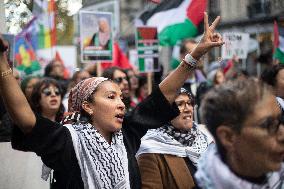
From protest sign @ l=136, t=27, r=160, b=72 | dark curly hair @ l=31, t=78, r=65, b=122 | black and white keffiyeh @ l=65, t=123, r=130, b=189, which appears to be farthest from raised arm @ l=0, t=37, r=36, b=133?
protest sign @ l=136, t=27, r=160, b=72

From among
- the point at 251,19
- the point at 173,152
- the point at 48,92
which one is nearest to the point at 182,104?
the point at 173,152

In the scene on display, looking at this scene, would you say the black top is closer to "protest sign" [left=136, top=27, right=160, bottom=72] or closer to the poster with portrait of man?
the poster with portrait of man

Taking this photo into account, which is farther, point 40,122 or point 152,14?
point 152,14

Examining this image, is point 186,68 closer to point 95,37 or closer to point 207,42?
point 207,42

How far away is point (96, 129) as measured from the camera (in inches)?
126

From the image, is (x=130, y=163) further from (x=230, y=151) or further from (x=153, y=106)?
(x=230, y=151)

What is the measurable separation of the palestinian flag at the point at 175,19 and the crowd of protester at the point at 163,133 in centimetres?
363

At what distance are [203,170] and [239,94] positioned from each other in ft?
1.03

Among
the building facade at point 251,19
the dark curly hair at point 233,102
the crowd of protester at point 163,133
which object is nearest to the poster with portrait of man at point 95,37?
the crowd of protester at point 163,133

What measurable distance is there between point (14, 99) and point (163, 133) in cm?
148

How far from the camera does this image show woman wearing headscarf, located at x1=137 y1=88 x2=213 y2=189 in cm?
357

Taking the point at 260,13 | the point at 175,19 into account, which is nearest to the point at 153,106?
the point at 175,19

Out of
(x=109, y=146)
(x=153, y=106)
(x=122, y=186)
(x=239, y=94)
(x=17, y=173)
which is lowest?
(x=17, y=173)

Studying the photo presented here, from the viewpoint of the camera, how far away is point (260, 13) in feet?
81.9
